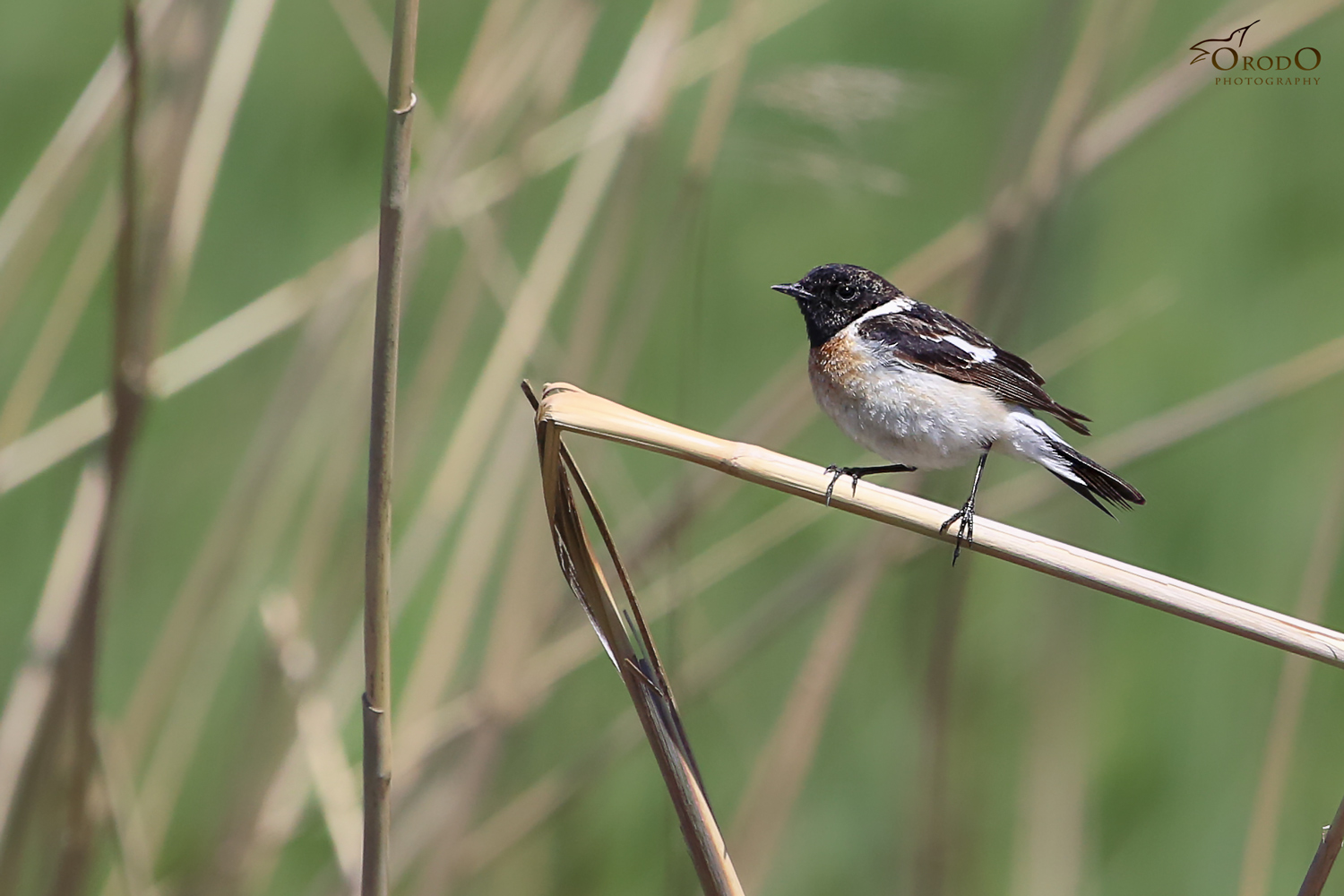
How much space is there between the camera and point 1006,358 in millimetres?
1800

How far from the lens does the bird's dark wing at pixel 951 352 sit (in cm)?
182

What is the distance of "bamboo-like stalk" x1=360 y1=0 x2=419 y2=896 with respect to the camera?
1.02 metres

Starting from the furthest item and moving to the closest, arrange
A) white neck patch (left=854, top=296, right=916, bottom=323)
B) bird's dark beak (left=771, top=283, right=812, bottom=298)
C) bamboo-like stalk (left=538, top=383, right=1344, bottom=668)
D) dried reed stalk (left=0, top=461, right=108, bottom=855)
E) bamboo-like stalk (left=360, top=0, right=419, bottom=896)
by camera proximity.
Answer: white neck patch (left=854, top=296, right=916, bottom=323), bird's dark beak (left=771, top=283, right=812, bottom=298), dried reed stalk (left=0, top=461, right=108, bottom=855), bamboo-like stalk (left=538, top=383, right=1344, bottom=668), bamboo-like stalk (left=360, top=0, right=419, bottom=896)

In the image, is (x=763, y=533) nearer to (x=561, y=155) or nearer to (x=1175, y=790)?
(x=561, y=155)

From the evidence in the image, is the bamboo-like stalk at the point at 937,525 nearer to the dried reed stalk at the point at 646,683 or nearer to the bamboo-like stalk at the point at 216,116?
the dried reed stalk at the point at 646,683

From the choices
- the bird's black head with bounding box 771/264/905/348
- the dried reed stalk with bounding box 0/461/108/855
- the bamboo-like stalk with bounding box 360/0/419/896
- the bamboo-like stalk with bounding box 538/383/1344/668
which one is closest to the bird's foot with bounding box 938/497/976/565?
the bamboo-like stalk with bounding box 538/383/1344/668

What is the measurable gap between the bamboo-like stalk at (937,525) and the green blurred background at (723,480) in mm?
605

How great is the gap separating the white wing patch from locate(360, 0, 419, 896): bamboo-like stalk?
1078 mm

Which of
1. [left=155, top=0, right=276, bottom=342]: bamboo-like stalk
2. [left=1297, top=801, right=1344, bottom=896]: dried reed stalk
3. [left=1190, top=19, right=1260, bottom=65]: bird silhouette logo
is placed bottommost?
[left=1297, top=801, right=1344, bottom=896]: dried reed stalk

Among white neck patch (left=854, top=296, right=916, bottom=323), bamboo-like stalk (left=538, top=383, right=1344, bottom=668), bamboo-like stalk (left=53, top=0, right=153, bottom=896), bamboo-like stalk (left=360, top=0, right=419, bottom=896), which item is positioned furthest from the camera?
white neck patch (left=854, top=296, right=916, bottom=323)

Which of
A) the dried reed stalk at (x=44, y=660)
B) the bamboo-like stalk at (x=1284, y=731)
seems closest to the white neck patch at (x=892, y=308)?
the bamboo-like stalk at (x=1284, y=731)

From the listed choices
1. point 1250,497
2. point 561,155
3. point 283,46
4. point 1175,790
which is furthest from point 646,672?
point 283,46

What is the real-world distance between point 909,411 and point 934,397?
5 cm

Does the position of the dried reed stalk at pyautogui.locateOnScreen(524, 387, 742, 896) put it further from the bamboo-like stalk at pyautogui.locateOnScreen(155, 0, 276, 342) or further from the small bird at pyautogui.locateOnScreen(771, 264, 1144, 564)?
the bamboo-like stalk at pyautogui.locateOnScreen(155, 0, 276, 342)
